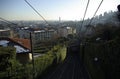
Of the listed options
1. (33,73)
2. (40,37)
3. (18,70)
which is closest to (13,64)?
(18,70)

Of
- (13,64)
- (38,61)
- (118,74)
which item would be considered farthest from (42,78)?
(118,74)

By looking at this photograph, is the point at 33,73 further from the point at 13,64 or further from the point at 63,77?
the point at 63,77

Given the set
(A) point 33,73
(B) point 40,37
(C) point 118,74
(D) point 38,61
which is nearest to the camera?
(C) point 118,74

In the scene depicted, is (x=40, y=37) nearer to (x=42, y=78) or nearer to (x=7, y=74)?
(x=42, y=78)

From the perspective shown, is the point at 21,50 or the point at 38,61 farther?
the point at 21,50

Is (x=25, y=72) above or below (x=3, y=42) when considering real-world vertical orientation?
below

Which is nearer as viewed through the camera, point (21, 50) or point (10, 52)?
point (10, 52)

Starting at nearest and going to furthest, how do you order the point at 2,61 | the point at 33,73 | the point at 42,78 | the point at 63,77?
the point at 2,61 < the point at 33,73 < the point at 42,78 < the point at 63,77

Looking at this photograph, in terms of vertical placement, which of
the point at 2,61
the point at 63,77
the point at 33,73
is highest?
the point at 2,61

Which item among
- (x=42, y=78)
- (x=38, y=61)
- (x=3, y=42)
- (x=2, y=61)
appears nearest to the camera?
(x=2, y=61)
